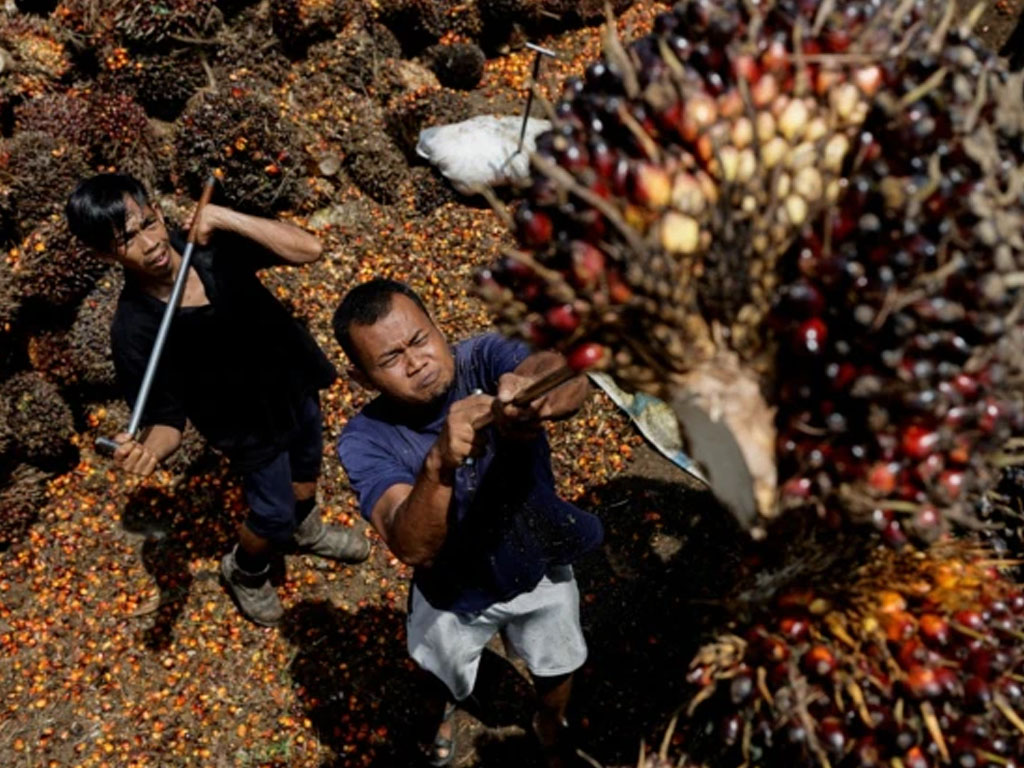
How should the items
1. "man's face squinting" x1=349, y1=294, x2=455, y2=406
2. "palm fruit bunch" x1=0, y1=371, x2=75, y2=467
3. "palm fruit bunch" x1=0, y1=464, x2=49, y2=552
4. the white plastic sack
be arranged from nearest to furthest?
1. "man's face squinting" x1=349, y1=294, x2=455, y2=406
2. "palm fruit bunch" x1=0, y1=464, x2=49, y2=552
3. "palm fruit bunch" x1=0, y1=371, x2=75, y2=467
4. the white plastic sack

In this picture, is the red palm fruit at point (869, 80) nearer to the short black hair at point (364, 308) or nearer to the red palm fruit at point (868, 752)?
the red palm fruit at point (868, 752)

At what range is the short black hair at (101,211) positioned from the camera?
132 inches

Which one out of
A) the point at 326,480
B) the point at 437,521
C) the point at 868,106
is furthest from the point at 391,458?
the point at 326,480

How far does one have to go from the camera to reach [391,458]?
2867mm

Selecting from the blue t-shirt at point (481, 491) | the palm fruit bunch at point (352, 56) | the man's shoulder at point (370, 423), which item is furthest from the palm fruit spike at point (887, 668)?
the palm fruit bunch at point (352, 56)

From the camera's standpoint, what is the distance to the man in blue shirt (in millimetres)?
2594

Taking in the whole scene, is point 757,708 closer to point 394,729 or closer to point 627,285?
point 627,285

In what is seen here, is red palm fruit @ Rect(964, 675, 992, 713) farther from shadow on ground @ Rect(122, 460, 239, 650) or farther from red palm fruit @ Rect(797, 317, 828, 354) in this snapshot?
shadow on ground @ Rect(122, 460, 239, 650)

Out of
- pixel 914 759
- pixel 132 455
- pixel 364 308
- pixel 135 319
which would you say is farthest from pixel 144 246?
pixel 914 759

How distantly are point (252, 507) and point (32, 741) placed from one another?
64.5 inches

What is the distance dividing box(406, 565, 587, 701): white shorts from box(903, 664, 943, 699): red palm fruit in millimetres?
1609

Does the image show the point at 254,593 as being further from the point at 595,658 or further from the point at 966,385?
the point at 966,385

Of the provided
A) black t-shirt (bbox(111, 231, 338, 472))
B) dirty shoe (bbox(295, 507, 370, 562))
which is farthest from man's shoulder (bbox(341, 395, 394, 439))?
dirty shoe (bbox(295, 507, 370, 562))

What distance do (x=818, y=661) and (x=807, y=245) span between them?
82 centimetres
